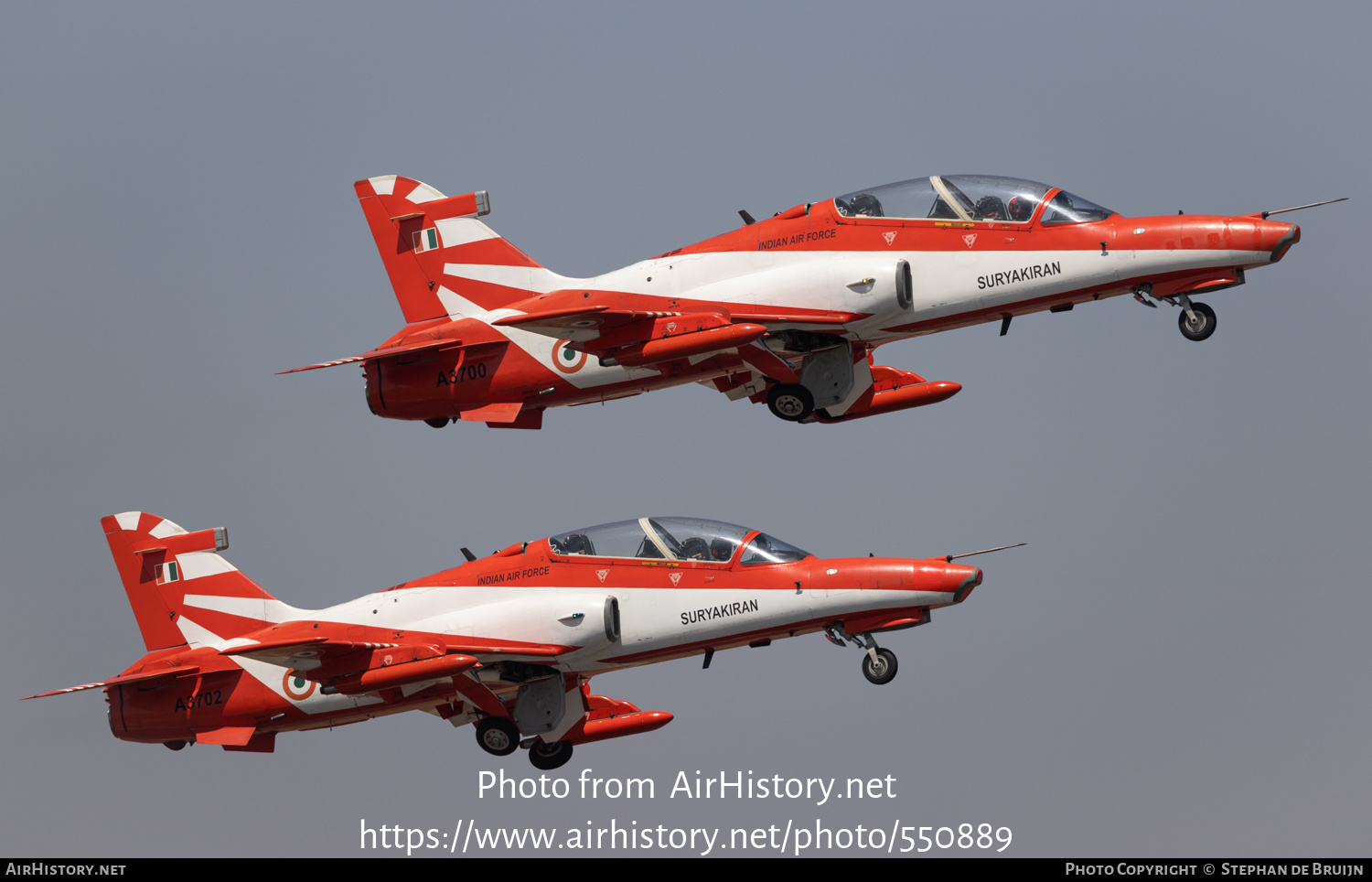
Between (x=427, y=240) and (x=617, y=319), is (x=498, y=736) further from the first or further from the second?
(x=427, y=240)

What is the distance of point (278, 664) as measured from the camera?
34.1m

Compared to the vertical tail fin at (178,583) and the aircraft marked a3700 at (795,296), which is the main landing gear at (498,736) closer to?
the vertical tail fin at (178,583)

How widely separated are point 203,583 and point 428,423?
15.1 ft

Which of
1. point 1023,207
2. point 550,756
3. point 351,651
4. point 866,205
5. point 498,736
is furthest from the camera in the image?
point 550,756

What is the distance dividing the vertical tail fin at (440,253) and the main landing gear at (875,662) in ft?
25.7

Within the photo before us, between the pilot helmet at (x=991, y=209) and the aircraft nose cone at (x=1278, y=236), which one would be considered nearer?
the aircraft nose cone at (x=1278, y=236)

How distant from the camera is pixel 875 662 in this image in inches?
1293

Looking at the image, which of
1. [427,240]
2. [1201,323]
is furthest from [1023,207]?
[427,240]

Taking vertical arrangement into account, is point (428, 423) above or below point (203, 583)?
above

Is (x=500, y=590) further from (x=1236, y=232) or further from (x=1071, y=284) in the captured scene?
(x=1236, y=232)

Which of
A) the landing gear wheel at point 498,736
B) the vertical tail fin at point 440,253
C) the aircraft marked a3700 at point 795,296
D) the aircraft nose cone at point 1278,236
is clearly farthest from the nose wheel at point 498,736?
the aircraft nose cone at point 1278,236

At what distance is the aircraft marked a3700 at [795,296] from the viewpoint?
1304 inches

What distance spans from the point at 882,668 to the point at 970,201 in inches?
275

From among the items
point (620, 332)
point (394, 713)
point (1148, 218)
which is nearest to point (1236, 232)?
point (1148, 218)
